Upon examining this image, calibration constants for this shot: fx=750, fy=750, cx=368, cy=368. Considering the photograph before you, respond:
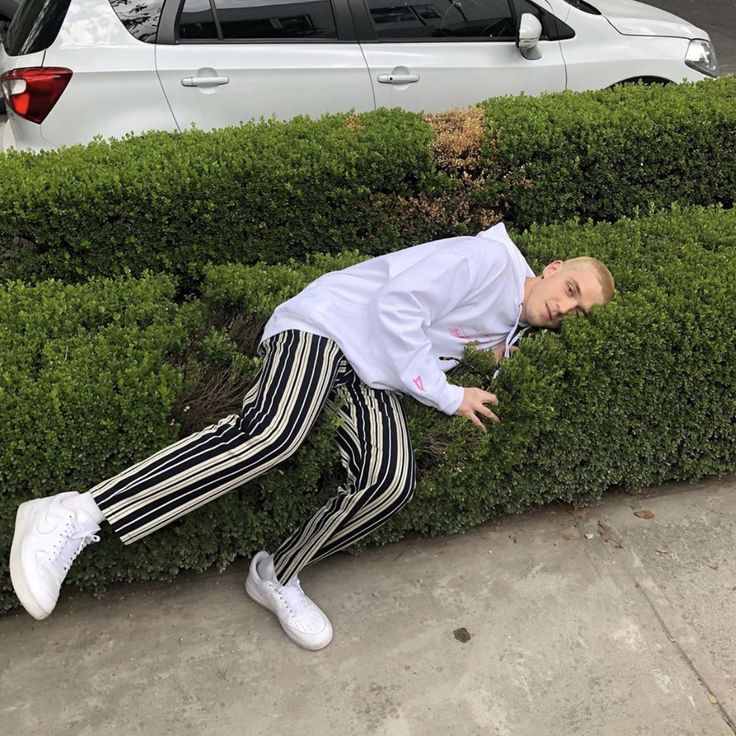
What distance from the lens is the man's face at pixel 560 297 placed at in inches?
115

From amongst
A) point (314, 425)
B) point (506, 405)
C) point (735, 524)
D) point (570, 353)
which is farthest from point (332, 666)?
point (735, 524)

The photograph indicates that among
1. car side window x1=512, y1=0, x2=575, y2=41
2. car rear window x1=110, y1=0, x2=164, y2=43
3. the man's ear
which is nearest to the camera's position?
the man's ear

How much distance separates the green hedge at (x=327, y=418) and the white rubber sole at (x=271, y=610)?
0.52 ft

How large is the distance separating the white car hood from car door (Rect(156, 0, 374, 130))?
1.96 m

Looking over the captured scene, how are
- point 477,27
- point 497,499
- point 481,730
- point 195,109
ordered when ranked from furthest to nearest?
point 477,27
point 195,109
point 497,499
point 481,730

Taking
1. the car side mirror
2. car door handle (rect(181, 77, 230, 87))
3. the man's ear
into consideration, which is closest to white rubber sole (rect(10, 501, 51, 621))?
the man's ear

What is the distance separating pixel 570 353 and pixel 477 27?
3105mm

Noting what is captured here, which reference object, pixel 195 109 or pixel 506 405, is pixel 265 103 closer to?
pixel 195 109

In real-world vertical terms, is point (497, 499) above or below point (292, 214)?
below

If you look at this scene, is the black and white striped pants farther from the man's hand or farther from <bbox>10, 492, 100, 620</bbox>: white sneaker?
the man's hand

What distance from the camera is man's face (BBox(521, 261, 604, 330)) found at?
291 cm

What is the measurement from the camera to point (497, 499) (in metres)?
2.97

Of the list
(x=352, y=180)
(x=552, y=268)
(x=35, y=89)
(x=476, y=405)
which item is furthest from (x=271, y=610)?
(x=35, y=89)

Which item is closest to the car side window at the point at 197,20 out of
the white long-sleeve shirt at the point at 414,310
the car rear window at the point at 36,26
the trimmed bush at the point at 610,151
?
the car rear window at the point at 36,26
